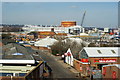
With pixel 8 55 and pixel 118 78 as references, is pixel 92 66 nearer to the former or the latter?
pixel 118 78

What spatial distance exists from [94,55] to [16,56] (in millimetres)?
3847

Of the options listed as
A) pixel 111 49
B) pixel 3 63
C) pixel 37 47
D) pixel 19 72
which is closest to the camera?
pixel 19 72

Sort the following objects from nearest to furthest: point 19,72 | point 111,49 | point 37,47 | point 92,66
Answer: point 19,72 → point 92,66 → point 111,49 → point 37,47

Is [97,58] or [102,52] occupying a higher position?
[102,52]

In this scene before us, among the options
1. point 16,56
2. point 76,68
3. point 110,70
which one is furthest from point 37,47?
point 16,56

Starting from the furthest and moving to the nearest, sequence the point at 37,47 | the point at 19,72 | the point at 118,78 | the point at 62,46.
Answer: the point at 37,47 < the point at 62,46 < the point at 118,78 < the point at 19,72

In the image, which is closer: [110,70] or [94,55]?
[110,70]

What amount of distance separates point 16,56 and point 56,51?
967 cm

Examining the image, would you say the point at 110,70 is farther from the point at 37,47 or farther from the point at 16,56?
the point at 37,47

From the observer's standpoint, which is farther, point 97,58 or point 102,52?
point 102,52

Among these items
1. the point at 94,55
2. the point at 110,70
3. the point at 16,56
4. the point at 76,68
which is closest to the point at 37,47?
the point at 76,68

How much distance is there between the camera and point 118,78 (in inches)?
230

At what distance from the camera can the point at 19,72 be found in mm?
3674

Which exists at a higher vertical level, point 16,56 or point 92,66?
point 16,56
